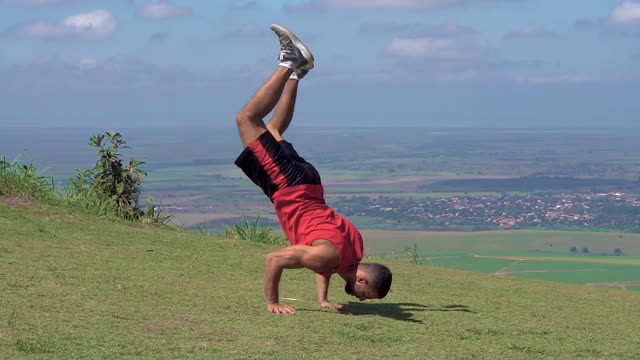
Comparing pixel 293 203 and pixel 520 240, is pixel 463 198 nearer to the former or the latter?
pixel 520 240

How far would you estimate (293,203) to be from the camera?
7707 millimetres

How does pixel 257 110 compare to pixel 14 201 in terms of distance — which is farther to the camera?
pixel 14 201

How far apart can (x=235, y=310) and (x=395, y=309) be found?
140 centimetres

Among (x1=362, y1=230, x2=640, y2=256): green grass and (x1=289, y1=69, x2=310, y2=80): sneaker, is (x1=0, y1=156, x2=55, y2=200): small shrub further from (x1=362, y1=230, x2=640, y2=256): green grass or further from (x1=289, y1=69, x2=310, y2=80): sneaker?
(x1=362, y1=230, x2=640, y2=256): green grass

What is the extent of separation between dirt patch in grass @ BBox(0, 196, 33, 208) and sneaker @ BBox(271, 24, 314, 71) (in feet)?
18.7

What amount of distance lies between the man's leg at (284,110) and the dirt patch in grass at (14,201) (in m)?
5.39

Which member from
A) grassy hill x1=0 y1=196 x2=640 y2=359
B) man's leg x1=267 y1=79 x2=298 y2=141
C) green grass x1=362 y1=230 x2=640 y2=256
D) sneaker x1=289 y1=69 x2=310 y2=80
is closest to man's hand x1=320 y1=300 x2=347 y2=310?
grassy hill x1=0 y1=196 x2=640 y2=359

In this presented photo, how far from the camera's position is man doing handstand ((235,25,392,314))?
24.7ft

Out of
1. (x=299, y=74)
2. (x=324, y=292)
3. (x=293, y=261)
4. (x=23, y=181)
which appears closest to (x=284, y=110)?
(x=299, y=74)

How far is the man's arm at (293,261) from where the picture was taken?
746cm

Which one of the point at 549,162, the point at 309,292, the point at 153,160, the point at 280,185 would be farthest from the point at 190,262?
the point at 549,162

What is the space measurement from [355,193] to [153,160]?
37991mm

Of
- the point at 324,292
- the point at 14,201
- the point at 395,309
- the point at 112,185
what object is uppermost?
the point at 112,185

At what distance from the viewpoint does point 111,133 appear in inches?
582
